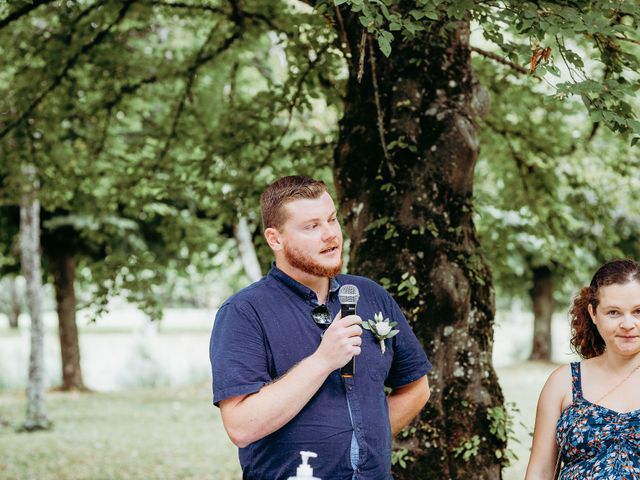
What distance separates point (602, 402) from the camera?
296 centimetres

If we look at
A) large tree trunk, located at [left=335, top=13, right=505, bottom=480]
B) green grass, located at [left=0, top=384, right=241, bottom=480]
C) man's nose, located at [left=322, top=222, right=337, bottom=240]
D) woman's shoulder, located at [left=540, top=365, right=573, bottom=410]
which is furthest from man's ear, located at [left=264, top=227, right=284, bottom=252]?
green grass, located at [left=0, top=384, right=241, bottom=480]

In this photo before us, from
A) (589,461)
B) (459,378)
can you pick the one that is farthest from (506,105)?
(589,461)

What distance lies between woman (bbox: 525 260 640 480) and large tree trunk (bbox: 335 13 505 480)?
134 cm

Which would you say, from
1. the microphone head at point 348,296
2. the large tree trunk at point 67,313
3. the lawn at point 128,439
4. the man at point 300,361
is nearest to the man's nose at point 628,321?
the man at point 300,361

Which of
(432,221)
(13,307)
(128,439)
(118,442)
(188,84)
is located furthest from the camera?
(13,307)

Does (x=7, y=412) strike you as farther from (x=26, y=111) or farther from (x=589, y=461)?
(x=589, y=461)

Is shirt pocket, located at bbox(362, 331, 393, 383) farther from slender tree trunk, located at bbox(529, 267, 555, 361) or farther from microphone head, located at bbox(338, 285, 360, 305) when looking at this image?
slender tree trunk, located at bbox(529, 267, 555, 361)

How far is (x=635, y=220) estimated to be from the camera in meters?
19.4

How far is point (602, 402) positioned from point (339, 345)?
123 centimetres

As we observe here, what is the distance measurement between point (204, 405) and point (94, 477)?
7145 millimetres

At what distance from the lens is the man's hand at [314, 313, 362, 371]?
7.78 ft

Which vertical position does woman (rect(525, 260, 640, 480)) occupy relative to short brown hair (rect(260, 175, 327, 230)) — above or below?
below

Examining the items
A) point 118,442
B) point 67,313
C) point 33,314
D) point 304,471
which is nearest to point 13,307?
point 67,313

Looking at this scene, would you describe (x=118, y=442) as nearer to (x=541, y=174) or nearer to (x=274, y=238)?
(x=541, y=174)
